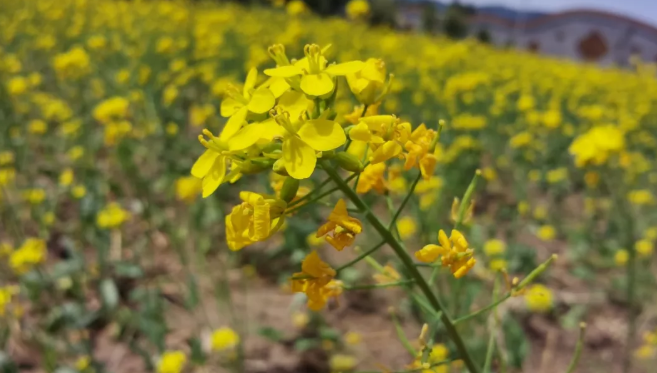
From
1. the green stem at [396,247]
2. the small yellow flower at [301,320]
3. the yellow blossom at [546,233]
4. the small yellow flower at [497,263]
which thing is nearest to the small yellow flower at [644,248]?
the yellow blossom at [546,233]

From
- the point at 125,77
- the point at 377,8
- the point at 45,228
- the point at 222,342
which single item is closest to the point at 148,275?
the point at 45,228

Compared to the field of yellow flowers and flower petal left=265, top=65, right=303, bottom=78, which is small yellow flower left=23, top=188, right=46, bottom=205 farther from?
flower petal left=265, top=65, right=303, bottom=78

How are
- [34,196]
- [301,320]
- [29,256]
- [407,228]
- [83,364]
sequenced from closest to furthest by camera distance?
1. [83,364]
2. [29,256]
3. [301,320]
4. [407,228]
5. [34,196]

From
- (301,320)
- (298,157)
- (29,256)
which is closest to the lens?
(298,157)

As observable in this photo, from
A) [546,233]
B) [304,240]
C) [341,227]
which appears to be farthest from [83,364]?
[546,233]

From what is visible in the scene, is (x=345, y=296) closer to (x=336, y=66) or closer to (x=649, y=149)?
(x=336, y=66)

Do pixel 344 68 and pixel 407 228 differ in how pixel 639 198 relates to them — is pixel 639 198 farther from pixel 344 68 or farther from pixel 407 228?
pixel 344 68

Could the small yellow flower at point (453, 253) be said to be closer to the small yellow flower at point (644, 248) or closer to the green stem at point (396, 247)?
the green stem at point (396, 247)
